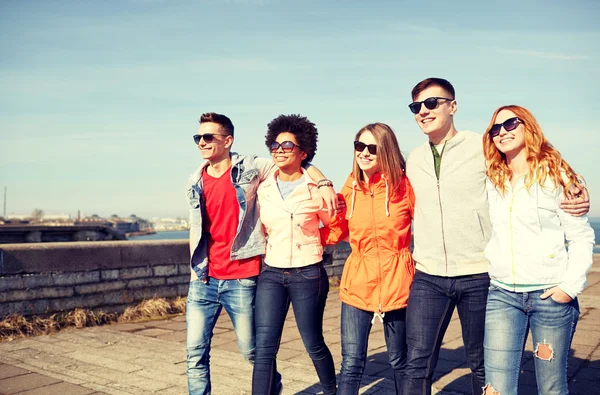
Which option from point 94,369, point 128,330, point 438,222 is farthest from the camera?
point 128,330

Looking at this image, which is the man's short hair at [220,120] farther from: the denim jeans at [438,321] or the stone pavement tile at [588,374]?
the stone pavement tile at [588,374]

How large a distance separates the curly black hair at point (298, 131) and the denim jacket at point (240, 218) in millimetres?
243

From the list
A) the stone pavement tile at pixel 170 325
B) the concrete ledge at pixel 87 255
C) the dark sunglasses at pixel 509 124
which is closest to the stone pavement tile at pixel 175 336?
the stone pavement tile at pixel 170 325

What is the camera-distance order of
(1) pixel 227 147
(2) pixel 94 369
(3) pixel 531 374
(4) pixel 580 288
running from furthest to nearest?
1. (2) pixel 94 369
2. (3) pixel 531 374
3. (1) pixel 227 147
4. (4) pixel 580 288

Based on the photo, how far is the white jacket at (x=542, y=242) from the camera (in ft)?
9.45

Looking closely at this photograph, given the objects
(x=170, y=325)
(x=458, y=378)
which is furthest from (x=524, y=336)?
(x=170, y=325)

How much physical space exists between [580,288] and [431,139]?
124cm

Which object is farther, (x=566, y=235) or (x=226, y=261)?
(x=226, y=261)

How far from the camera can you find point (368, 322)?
367 centimetres

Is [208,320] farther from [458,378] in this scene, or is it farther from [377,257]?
[458,378]

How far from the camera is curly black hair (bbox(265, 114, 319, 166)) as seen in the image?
4160 mm

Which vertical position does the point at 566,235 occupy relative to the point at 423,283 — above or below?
above

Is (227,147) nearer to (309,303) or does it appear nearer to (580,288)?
(309,303)

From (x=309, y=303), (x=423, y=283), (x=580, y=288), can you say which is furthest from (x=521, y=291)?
(x=309, y=303)
